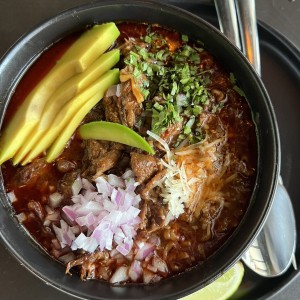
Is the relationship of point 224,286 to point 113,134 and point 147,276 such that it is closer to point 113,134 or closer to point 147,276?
point 147,276

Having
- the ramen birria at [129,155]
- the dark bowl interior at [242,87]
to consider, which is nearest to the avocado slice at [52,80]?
the ramen birria at [129,155]

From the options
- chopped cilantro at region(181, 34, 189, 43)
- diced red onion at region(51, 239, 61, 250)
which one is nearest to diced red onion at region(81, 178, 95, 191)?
diced red onion at region(51, 239, 61, 250)

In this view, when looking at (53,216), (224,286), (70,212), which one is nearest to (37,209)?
(53,216)

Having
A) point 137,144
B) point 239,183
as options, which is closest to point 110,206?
point 137,144

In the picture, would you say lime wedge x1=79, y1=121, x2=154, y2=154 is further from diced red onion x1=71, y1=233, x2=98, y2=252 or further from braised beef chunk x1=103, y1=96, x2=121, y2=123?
diced red onion x1=71, y1=233, x2=98, y2=252

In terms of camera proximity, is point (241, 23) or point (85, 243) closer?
point (85, 243)

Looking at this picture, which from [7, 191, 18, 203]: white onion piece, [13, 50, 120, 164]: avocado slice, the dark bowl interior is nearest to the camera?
the dark bowl interior
